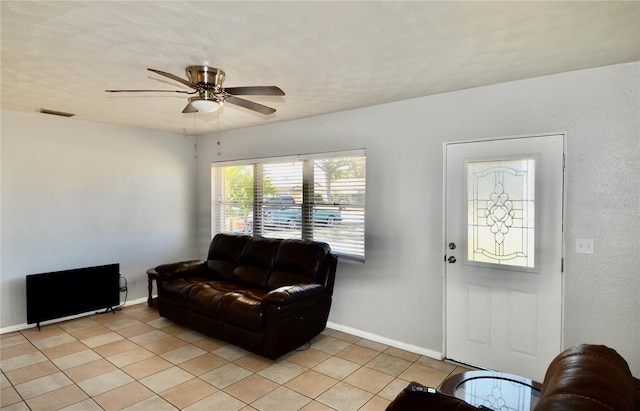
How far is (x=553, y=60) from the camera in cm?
243

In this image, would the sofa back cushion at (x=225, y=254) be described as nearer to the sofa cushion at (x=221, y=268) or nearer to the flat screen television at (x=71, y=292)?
the sofa cushion at (x=221, y=268)

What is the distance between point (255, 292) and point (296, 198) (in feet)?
4.28

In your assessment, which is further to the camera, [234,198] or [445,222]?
[234,198]

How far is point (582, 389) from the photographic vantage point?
110cm

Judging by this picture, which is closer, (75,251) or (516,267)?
(516,267)

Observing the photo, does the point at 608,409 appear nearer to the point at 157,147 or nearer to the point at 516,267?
the point at 516,267

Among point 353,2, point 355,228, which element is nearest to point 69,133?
point 355,228

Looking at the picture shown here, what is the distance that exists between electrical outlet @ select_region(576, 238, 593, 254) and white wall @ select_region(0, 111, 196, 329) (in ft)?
16.4

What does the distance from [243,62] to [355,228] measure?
2115mm

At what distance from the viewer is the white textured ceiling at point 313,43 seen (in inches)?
70.6

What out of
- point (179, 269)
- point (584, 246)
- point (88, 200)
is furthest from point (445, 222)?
point (88, 200)

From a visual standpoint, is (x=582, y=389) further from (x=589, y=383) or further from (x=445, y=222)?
(x=445, y=222)

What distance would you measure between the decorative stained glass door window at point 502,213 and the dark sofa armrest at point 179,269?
3126mm

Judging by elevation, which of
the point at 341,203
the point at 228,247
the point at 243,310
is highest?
the point at 341,203
